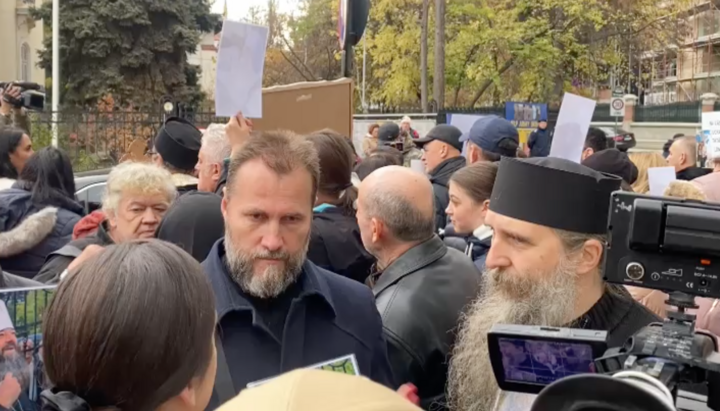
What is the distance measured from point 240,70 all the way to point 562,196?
7.05ft

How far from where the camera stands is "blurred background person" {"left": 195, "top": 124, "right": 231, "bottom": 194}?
15.4 feet

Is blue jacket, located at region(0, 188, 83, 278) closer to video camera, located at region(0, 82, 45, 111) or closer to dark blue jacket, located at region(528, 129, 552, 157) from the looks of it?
video camera, located at region(0, 82, 45, 111)

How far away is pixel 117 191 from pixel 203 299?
2280mm

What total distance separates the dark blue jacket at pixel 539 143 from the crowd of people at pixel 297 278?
8.32m

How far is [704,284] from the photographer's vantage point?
5.04 ft

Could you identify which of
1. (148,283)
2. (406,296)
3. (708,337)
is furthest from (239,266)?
(708,337)

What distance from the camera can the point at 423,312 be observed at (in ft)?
9.69

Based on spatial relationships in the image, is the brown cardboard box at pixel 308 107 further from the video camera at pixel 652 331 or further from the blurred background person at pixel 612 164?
the video camera at pixel 652 331

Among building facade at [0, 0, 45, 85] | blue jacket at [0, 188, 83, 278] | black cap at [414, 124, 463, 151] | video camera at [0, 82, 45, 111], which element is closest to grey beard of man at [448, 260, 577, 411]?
blue jacket at [0, 188, 83, 278]

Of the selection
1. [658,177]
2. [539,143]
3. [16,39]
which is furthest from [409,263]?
[16,39]

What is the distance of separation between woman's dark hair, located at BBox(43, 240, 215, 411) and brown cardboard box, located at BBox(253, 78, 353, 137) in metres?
3.13

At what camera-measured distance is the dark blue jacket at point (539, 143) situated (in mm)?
12492

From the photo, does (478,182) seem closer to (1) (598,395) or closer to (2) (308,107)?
(2) (308,107)

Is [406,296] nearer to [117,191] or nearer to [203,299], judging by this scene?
[203,299]
